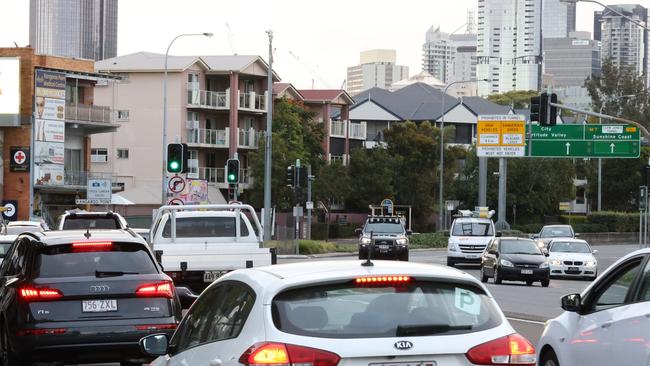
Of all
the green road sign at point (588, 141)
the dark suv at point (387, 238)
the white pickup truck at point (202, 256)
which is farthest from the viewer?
the green road sign at point (588, 141)

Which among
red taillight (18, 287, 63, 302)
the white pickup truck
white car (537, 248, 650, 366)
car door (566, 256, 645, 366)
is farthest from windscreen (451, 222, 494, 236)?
car door (566, 256, 645, 366)

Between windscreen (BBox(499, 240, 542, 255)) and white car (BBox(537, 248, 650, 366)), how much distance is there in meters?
25.7

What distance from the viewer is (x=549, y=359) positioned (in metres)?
11.3

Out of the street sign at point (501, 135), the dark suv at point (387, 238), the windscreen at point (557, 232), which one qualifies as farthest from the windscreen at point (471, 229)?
the street sign at point (501, 135)

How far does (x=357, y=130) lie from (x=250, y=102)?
16.5 metres

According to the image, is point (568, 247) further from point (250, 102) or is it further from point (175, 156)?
point (250, 102)

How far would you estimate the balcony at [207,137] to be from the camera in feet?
267

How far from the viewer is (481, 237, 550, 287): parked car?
3606 cm

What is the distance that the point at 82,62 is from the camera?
70.0 m

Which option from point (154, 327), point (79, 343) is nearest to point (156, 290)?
point (154, 327)

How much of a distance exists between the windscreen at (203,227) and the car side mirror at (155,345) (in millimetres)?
14265

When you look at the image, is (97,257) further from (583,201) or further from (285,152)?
(583,201)

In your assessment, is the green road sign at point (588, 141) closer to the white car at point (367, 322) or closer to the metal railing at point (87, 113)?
the metal railing at point (87, 113)

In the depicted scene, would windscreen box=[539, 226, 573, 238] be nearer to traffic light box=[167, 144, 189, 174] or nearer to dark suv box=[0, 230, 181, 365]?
traffic light box=[167, 144, 189, 174]
